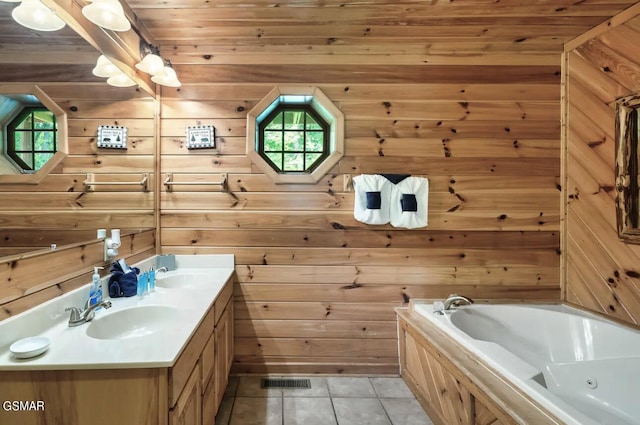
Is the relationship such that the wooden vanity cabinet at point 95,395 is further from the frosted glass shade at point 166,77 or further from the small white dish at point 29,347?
the frosted glass shade at point 166,77

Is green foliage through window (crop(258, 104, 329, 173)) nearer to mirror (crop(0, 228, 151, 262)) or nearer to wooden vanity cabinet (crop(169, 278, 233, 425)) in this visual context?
wooden vanity cabinet (crop(169, 278, 233, 425))

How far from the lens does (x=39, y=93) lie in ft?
4.23

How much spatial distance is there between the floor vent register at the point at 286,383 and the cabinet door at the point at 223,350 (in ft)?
1.07

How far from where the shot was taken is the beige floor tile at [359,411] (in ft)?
5.81

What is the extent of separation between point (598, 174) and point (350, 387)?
2.37 meters

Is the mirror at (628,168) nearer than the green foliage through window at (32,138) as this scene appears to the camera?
No

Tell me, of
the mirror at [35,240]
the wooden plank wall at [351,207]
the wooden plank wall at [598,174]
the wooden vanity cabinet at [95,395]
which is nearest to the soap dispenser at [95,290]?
the mirror at [35,240]

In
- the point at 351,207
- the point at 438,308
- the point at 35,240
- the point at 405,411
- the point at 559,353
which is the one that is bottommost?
the point at 405,411

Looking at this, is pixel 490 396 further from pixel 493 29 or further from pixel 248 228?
pixel 493 29

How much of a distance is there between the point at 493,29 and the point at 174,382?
2815mm

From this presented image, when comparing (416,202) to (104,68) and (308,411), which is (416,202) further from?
(104,68)

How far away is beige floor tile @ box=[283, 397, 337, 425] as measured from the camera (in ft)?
5.75

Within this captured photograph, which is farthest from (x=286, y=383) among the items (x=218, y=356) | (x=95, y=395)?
(x=95, y=395)

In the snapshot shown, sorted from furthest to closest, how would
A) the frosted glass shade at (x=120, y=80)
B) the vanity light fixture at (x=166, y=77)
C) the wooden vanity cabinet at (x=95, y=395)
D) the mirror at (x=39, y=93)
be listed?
the vanity light fixture at (x=166, y=77) < the frosted glass shade at (x=120, y=80) < the mirror at (x=39, y=93) < the wooden vanity cabinet at (x=95, y=395)
